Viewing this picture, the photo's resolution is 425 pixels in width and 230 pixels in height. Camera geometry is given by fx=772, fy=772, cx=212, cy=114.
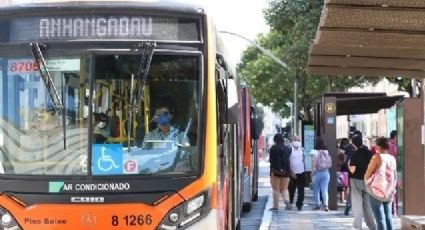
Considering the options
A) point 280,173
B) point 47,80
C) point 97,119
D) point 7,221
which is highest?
point 47,80

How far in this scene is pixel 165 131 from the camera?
6.96m

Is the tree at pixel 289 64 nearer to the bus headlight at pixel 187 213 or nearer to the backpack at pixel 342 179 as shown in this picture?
the backpack at pixel 342 179

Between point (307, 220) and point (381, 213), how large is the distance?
15.6 ft

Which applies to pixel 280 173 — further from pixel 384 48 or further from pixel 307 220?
pixel 384 48

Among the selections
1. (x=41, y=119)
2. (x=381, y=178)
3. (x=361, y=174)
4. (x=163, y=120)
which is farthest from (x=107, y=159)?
(x=361, y=174)

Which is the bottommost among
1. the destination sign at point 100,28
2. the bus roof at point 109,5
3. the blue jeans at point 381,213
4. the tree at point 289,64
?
the blue jeans at point 381,213

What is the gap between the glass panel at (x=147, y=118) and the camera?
687cm

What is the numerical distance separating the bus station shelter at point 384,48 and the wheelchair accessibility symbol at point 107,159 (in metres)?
3.07

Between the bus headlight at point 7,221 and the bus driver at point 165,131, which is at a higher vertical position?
the bus driver at point 165,131

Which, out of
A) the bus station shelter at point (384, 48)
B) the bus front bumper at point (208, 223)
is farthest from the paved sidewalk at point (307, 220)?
the bus front bumper at point (208, 223)

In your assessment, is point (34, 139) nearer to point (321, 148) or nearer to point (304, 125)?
point (321, 148)

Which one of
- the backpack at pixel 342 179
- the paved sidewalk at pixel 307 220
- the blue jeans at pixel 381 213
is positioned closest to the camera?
the blue jeans at pixel 381 213

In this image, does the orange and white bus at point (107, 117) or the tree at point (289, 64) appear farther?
the tree at point (289, 64)

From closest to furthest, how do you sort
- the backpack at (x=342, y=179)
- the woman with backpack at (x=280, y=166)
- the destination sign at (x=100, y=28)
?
1. the destination sign at (x=100, y=28)
2. the woman with backpack at (x=280, y=166)
3. the backpack at (x=342, y=179)
